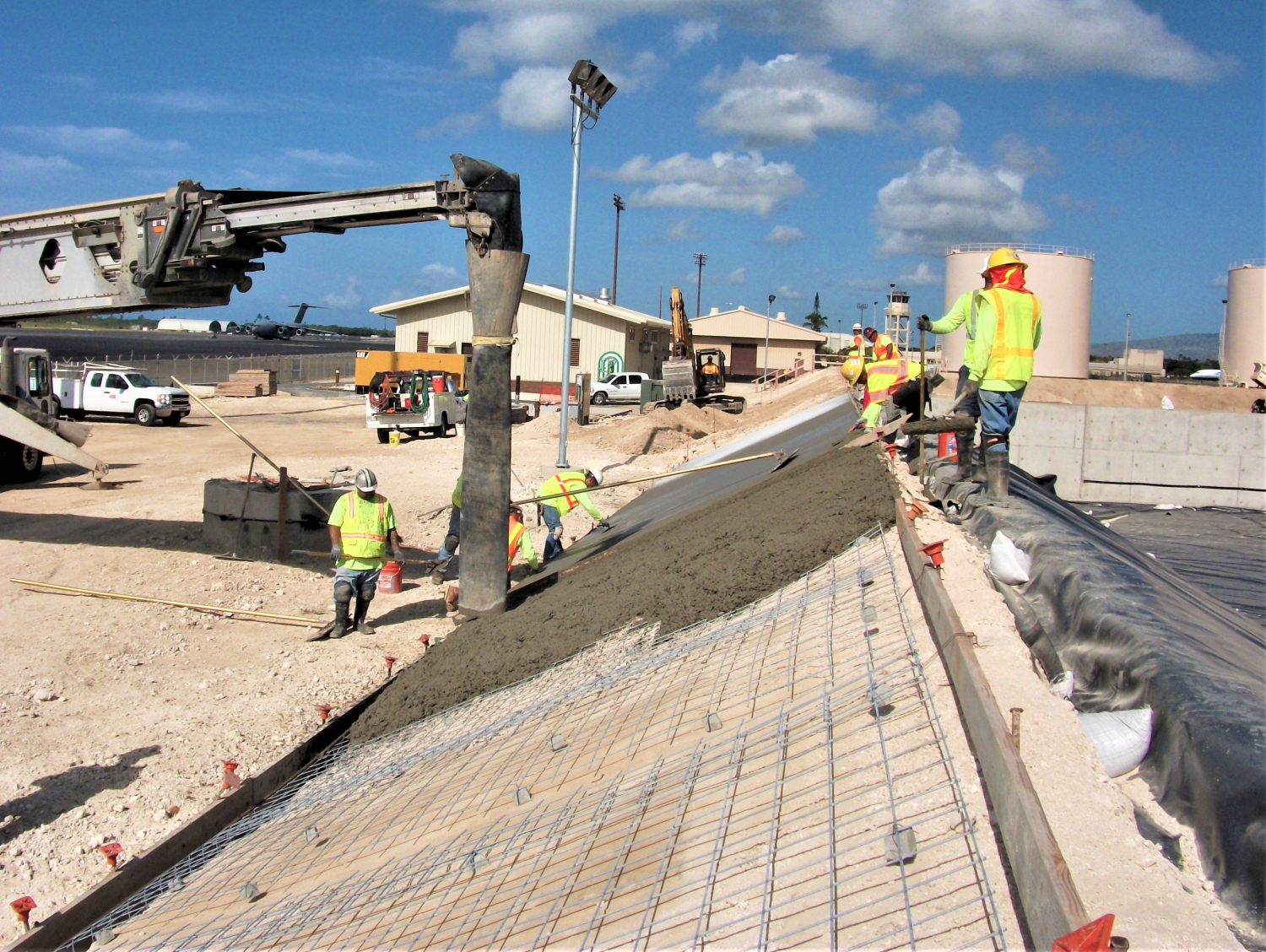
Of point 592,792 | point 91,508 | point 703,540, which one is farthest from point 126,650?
point 91,508

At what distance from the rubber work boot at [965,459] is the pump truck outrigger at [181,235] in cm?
432

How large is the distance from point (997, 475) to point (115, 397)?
2831cm

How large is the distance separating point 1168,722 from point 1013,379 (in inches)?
136

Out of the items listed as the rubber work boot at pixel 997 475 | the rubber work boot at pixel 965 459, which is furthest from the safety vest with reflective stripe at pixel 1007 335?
the rubber work boot at pixel 965 459

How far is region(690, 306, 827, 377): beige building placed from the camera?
63.2 meters

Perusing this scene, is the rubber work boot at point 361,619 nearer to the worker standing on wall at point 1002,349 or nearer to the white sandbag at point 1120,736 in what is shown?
the worker standing on wall at point 1002,349

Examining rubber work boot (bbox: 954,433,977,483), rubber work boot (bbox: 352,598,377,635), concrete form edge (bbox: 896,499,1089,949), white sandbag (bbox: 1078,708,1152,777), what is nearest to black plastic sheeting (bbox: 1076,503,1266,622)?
rubber work boot (bbox: 954,433,977,483)

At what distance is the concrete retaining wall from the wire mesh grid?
1387 cm

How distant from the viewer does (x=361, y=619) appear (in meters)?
9.30

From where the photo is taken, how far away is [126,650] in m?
8.33

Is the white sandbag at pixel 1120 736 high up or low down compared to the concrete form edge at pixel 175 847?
up

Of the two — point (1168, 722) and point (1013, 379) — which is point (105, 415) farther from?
point (1168, 722)

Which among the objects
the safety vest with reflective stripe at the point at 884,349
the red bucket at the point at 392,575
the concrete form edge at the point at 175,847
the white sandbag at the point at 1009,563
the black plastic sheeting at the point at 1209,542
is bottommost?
the concrete form edge at the point at 175,847

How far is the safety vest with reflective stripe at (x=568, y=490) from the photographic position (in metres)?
10.3
